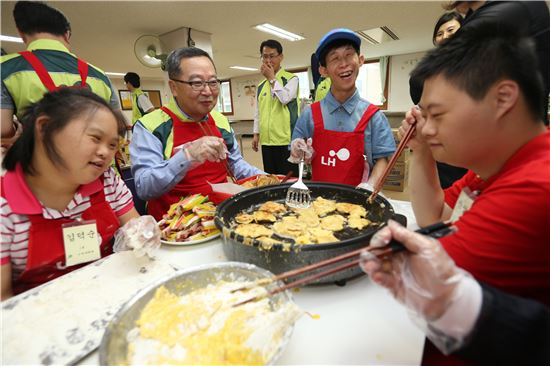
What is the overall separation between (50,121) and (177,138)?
2.60ft

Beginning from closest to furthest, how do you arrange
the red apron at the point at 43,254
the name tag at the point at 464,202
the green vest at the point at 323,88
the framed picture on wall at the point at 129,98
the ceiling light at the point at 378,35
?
the name tag at the point at 464,202 → the red apron at the point at 43,254 → the green vest at the point at 323,88 → the ceiling light at the point at 378,35 → the framed picture on wall at the point at 129,98

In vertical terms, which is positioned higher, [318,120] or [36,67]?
[36,67]

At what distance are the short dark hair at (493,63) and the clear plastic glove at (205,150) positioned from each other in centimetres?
112

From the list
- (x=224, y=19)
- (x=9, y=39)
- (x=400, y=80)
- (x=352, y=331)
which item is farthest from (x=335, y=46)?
(x=400, y=80)

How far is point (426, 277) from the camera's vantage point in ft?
1.85

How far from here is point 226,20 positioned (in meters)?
5.33

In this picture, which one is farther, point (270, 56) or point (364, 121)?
point (270, 56)

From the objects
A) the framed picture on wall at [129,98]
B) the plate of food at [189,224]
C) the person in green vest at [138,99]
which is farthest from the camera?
the framed picture on wall at [129,98]

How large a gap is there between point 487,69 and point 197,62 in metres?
1.57

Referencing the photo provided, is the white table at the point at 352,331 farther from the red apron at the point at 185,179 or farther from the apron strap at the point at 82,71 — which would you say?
the apron strap at the point at 82,71

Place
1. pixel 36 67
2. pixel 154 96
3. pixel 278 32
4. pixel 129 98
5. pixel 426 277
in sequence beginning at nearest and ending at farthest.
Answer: pixel 426 277 < pixel 36 67 < pixel 278 32 < pixel 129 98 < pixel 154 96

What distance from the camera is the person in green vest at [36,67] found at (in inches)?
69.9

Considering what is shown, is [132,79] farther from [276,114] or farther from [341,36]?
[341,36]

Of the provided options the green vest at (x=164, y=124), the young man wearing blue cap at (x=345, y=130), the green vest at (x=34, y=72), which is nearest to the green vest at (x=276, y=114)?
the young man wearing blue cap at (x=345, y=130)
